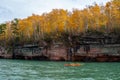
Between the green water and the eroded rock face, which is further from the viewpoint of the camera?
the eroded rock face

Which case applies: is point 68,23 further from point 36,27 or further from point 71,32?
point 36,27

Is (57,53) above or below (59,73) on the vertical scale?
above

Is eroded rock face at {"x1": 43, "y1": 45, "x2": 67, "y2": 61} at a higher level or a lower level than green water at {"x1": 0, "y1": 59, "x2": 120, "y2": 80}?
higher

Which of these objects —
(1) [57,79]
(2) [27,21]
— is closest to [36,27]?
(2) [27,21]

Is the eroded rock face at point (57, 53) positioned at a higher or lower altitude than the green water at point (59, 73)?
higher

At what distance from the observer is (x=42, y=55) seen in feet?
292

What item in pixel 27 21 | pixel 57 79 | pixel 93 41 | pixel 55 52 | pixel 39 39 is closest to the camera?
pixel 57 79

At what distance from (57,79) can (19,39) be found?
232 ft

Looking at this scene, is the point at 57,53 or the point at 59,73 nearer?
the point at 59,73

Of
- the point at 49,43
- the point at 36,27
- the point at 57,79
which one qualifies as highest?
the point at 36,27

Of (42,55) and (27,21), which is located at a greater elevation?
(27,21)

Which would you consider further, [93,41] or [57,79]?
[93,41]

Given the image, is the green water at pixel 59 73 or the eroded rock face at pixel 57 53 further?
the eroded rock face at pixel 57 53

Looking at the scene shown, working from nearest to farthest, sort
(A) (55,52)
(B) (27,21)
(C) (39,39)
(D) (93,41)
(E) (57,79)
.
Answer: (E) (57,79), (D) (93,41), (A) (55,52), (C) (39,39), (B) (27,21)
